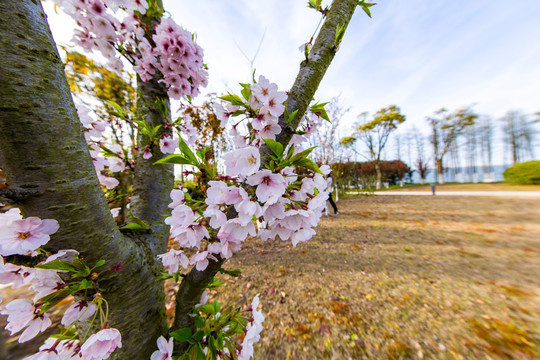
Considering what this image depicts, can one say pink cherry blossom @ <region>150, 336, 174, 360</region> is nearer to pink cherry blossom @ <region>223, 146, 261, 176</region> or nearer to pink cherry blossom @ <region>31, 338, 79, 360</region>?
pink cherry blossom @ <region>31, 338, 79, 360</region>

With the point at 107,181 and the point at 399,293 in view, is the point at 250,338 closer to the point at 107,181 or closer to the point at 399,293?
the point at 107,181

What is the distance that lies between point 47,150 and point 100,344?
759mm

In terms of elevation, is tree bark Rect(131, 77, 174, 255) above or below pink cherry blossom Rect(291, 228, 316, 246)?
above

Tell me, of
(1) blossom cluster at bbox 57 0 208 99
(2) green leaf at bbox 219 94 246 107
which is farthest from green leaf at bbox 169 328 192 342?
(1) blossom cluster at bbox 57 0 208 99

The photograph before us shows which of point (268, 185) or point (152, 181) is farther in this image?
point (152, 181)

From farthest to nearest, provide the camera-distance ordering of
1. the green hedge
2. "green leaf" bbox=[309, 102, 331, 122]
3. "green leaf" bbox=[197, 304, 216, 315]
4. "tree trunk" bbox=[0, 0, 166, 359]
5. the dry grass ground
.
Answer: the green hedge
the dry grass ground
"green leaf" bbox=[197, 304, 216, 315]
"green leaf" bbox=[309, 102, 331, 122]
"tree trunk" bbox=[0, 0, 166, 359]

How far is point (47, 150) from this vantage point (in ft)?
2.18

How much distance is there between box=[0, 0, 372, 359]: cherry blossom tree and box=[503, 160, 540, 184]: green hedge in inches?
834

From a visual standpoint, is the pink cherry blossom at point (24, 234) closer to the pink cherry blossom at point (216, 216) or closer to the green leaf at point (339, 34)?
the pink cherry blossom at point (216, 216)

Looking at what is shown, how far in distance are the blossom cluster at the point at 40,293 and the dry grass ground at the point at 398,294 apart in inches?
79.5

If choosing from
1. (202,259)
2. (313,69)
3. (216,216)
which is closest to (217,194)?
(216,216)

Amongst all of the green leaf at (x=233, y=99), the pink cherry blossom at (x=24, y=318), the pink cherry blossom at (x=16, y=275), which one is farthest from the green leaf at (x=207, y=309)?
the green leaf at (x=233, y=99)

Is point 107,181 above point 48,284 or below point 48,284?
above

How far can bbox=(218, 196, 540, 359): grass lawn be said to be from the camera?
86.0 inches
